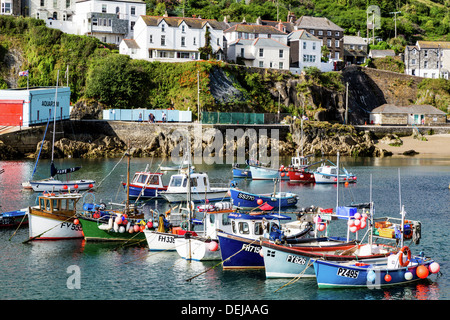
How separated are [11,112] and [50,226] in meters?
44.4

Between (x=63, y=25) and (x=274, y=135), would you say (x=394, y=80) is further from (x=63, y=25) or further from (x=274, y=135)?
(x=63, y=25)

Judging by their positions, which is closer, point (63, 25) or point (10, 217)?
point (10, 217)

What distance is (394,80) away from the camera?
10844 cm

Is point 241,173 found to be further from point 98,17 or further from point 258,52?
point 98,17

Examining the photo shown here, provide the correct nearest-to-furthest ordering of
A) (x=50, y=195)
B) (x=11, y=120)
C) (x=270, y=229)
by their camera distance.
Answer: (x=270, y=229) → (x=50, y=195) → (x=11, y=120)

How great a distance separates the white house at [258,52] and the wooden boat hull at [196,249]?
224ft

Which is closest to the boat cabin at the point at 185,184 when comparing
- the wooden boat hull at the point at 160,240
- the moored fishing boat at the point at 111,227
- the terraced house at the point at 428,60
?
the moored fishing boat at the point at 111,227

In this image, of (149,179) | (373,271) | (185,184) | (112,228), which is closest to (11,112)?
(149,179)

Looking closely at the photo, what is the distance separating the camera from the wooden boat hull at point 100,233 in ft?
109

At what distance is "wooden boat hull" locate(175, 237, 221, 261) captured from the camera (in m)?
29.6

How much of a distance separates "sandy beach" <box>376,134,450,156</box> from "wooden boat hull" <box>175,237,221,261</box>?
6186 centimetres

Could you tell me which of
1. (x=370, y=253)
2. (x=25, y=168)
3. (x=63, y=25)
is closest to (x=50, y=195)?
(x=370, y=253)

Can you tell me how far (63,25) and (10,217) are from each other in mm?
64337

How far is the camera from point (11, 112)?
243ft
